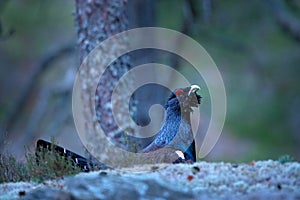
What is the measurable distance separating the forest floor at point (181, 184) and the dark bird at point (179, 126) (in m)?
1.23

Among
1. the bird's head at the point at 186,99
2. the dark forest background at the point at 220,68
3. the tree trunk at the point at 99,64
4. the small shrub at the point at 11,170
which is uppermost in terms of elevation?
the dark forest background at the point at 220,68

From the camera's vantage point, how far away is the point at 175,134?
7078mm

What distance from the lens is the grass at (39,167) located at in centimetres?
601

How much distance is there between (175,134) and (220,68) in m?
12.0

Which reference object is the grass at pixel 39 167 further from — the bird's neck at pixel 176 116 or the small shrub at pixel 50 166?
the bird's neck at pixel 176 116

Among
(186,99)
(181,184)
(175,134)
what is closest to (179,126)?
(175,134)

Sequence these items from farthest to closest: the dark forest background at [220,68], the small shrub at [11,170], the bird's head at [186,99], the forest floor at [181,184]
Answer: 1. the dark forest background at [220,68]
2. the bird's head at [186,99]
3. the small shrub at [11,170]
4. the forest floor at [181,184]

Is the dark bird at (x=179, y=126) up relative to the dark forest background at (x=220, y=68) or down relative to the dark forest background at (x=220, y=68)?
down

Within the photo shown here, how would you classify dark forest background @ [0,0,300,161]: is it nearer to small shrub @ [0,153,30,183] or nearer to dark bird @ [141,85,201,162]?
dark bird @ [141,85,201,162]

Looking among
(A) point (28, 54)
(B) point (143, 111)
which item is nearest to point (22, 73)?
(A) point (28, 54)

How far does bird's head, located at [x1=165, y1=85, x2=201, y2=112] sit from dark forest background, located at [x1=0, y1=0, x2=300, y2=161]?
6.46m

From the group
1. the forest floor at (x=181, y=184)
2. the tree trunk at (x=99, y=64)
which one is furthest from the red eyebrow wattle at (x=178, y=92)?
the forest floor at (x=181, y=184)

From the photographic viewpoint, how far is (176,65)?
14.9 metres

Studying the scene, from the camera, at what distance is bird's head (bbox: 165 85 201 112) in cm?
725
